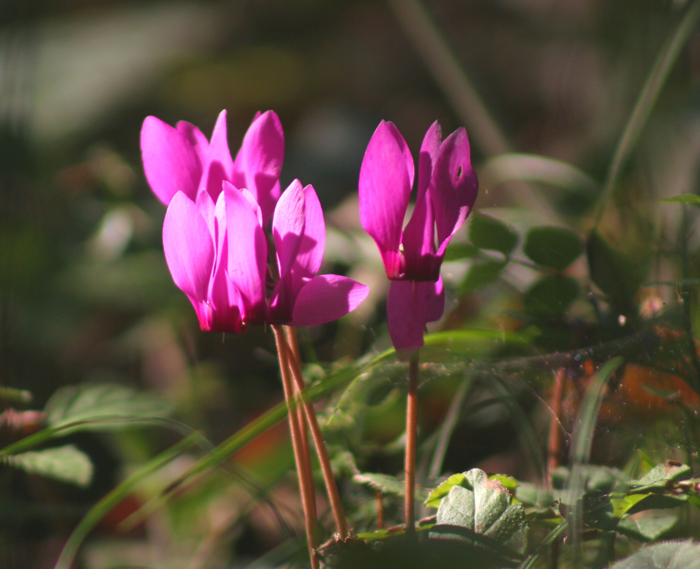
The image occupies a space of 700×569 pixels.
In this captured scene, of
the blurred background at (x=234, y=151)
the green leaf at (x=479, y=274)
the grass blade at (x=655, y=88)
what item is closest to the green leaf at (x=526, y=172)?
the blurred background at (x=234, y=151)

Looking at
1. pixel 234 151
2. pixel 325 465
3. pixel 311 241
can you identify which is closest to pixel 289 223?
pixel 311 241

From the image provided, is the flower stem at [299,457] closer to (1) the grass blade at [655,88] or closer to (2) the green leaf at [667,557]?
(2) the green leaf at [667,557]

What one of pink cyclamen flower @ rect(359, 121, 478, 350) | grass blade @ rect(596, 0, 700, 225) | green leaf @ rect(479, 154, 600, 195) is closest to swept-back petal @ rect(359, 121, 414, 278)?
pink cyclamen flower @ rect(359, 121, 478, 350)

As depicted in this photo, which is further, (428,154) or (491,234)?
(491,234)

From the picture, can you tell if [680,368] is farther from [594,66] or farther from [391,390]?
[594,66]

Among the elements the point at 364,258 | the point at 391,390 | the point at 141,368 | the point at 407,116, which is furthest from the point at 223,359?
the point at 407,116

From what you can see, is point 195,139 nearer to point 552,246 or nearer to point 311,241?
point 311,241

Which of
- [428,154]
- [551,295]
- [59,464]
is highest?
[428,154]

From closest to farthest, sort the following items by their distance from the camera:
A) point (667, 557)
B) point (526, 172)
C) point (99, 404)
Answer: point (667, 557) < point (99, 404) < point (526, 172)
